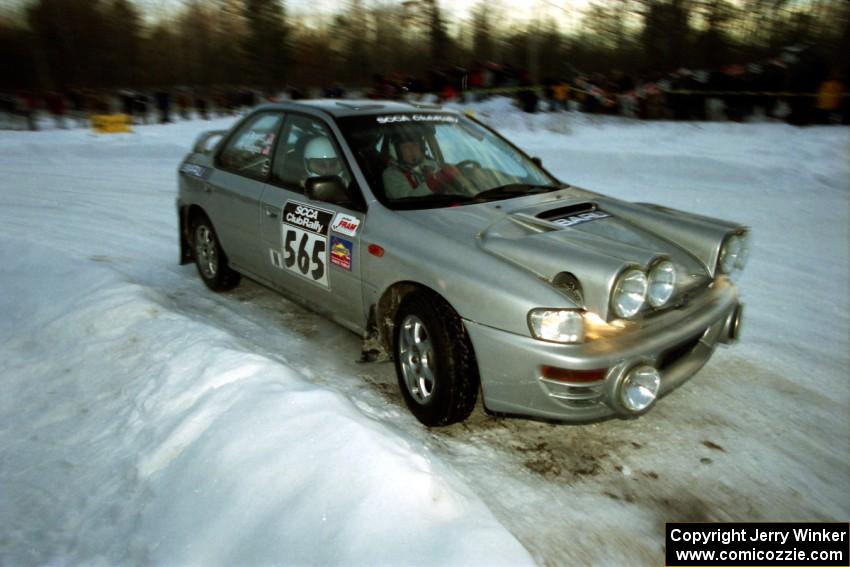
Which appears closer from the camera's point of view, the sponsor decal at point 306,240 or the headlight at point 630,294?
the headlight at point 630,294

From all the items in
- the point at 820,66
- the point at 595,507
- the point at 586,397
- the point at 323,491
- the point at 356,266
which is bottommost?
the point at 595,507

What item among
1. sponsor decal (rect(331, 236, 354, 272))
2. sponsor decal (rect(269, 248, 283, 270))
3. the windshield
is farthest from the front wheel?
sponsor decal (rect(269, 248, 283, 270))

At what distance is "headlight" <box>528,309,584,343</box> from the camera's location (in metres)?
2.61

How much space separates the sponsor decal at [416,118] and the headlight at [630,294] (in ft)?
6.41

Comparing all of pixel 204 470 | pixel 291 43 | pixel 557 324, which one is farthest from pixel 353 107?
pixel 291 43

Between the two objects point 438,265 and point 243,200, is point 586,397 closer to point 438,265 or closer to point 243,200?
point 438,265

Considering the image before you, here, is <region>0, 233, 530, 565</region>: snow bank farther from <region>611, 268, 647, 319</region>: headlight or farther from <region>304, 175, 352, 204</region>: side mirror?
<region>611, 268, 647, 319</region>: headlight

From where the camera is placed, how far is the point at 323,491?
2340mm

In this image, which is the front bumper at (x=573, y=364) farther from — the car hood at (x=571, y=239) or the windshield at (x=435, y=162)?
the windshield at (x=435, y=162)

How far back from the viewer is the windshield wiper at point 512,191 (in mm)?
3591

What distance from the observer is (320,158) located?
3.82 m

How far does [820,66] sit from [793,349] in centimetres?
1218

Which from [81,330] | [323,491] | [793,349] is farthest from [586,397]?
[81,330]

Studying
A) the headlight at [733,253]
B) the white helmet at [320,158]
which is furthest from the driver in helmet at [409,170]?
the headlight at [733,253]
